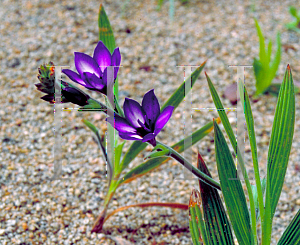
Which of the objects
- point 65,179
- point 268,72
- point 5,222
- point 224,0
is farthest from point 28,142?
point 224,0

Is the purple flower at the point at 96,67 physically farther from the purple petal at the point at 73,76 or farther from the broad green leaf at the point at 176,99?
the broad green leaf at the point at 176,99

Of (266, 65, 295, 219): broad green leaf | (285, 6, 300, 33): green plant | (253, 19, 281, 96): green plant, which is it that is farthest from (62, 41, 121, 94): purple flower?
(285, 6, 300, 33): green plant

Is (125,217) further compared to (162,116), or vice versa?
(125,217)

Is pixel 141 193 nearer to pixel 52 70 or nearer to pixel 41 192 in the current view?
pixel 41 192

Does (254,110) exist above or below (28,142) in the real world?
above

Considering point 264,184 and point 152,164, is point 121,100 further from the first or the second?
point 264,184

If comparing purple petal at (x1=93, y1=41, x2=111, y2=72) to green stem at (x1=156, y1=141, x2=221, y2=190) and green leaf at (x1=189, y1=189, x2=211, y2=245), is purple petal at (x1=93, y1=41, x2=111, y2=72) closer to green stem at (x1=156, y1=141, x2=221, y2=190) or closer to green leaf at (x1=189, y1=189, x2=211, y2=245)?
green stem at (x1=156, y1=141, x2=221, y2=190)

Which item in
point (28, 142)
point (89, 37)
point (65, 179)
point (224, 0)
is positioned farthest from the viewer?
point (224, 0)

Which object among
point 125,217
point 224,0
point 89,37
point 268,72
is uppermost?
point 224,0
